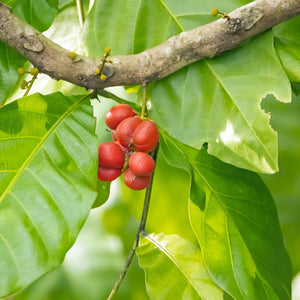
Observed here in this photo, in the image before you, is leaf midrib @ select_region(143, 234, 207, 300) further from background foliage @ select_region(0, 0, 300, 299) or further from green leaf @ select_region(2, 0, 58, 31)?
green leaf @ select_region(2, 0, 58, 31)

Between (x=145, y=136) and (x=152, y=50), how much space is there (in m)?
0.14

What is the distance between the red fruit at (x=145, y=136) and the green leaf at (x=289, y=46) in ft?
0.83

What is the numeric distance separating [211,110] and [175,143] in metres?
0.11

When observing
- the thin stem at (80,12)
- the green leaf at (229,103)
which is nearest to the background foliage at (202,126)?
the green leaf at (229,103)

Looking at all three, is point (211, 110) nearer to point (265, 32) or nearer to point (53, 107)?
point (265, 32)

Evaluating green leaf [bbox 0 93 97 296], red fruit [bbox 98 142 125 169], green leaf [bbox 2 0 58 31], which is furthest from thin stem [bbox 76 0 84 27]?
red fruit [bbox 98 142 125 169]

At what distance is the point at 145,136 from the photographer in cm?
77

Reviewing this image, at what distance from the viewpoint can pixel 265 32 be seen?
Answer: 0.80 meters

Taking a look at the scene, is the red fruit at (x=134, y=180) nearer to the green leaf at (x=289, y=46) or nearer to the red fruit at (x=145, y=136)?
the red fruit at (x=145, y=136)

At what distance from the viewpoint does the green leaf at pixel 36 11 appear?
3.03ft

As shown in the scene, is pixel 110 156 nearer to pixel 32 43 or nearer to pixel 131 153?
pixel 131 153

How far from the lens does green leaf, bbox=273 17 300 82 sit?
831mm

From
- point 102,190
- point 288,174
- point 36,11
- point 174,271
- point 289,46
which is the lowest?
point 288,174

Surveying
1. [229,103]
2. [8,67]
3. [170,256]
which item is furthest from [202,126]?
[8,67]
